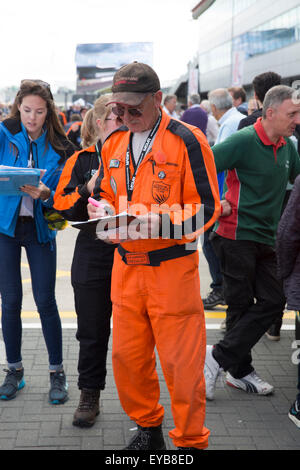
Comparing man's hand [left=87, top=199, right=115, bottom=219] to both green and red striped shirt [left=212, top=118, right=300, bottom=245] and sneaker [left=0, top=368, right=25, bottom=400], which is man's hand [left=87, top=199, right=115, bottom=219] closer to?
green and red striped shirt [left=212, top=118, right=300, bottom=245]

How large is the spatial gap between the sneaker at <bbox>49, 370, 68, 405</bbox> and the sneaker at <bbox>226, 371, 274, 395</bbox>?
1251 millimetres

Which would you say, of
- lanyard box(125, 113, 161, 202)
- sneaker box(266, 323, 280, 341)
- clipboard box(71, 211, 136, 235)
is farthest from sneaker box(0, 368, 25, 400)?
sneaker box(266, 323, 280, 341)

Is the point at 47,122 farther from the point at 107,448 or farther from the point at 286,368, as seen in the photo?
the point at 286,368

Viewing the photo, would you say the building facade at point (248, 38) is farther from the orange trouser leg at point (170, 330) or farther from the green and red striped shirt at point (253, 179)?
the orange trouser leg at point (170, 330)

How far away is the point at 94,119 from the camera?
3.80 metres

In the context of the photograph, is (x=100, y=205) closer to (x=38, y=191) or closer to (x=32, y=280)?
(x=38, y=191)

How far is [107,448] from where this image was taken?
355 cm

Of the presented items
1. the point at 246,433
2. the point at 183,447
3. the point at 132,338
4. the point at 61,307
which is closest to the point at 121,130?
the point at 132,338

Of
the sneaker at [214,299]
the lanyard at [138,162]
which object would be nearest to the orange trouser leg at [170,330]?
the lanyard at [138,162]

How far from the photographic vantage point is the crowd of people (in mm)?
2988

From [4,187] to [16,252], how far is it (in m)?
0.60

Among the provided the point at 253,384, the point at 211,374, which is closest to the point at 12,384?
the point at 211,374

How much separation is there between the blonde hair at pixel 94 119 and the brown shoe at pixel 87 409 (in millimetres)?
1627

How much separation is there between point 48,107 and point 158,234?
1608 mm
